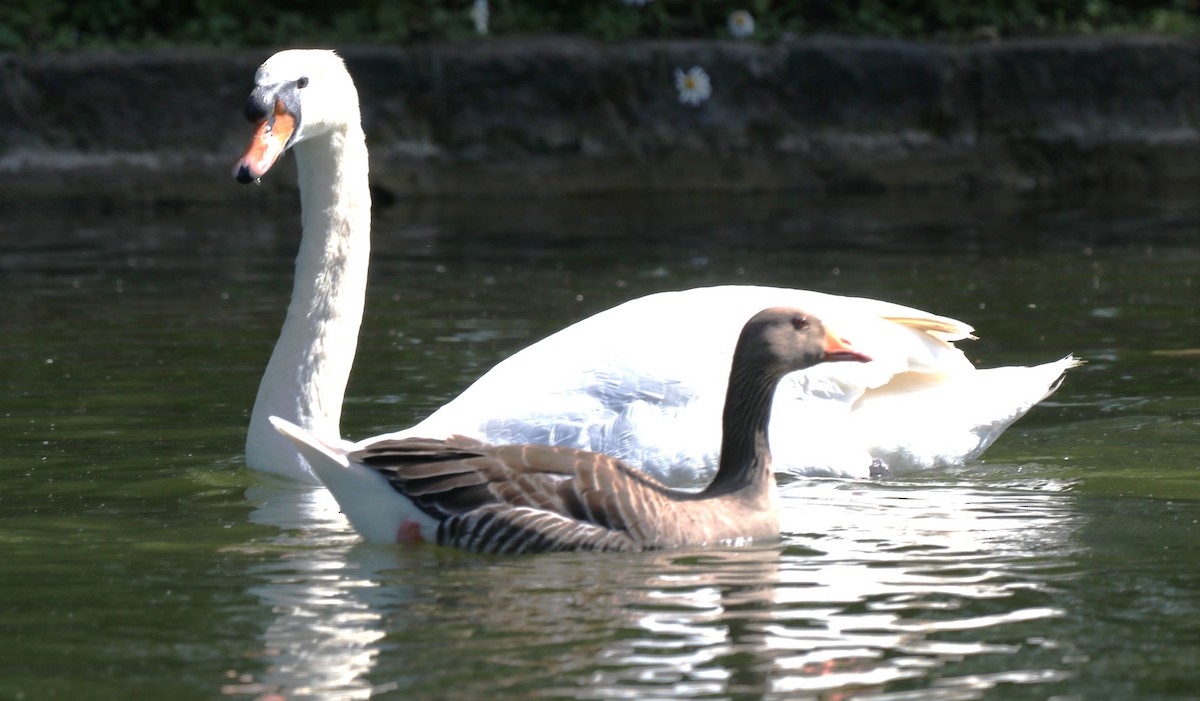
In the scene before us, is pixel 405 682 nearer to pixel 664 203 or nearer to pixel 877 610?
pixel 877 610

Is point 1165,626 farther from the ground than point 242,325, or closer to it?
closer to it

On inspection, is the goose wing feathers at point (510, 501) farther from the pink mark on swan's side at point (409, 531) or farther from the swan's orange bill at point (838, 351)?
the swan's orange bill at point (838, 351)

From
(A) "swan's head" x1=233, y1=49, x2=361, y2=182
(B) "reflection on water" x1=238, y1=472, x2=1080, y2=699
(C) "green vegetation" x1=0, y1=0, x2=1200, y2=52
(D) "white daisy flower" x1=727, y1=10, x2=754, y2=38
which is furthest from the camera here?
(D) "white daisy flower" x1=727, y1=10, x2=754, y2=38

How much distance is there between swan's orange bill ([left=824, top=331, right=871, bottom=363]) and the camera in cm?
586

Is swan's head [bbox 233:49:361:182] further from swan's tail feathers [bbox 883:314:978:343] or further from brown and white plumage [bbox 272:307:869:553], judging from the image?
swan's tail feathers [bbox 883:314:978:343]

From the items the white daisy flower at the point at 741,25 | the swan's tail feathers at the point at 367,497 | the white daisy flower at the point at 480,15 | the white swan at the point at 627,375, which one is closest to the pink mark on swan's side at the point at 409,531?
the swan's tail feathers at the point at 367,497

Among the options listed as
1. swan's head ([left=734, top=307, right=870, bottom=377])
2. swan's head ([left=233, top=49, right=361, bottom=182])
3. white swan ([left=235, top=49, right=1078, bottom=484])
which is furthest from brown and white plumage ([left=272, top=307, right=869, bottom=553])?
swan's head ([left=233, top=49, right=361, bottom=182])

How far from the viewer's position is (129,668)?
432cm

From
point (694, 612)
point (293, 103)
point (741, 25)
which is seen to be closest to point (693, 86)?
point (741, 25)

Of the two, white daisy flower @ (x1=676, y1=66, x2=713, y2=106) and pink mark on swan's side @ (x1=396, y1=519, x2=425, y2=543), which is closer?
pink mark on swan's side @ (x1=396, y1=519, x2=425, y2=543)

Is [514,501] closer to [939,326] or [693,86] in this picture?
[939,326]

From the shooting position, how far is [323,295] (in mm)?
6820

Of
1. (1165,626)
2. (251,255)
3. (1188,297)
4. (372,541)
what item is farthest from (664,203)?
(1165,626)

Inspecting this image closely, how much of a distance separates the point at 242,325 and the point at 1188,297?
470 cm
